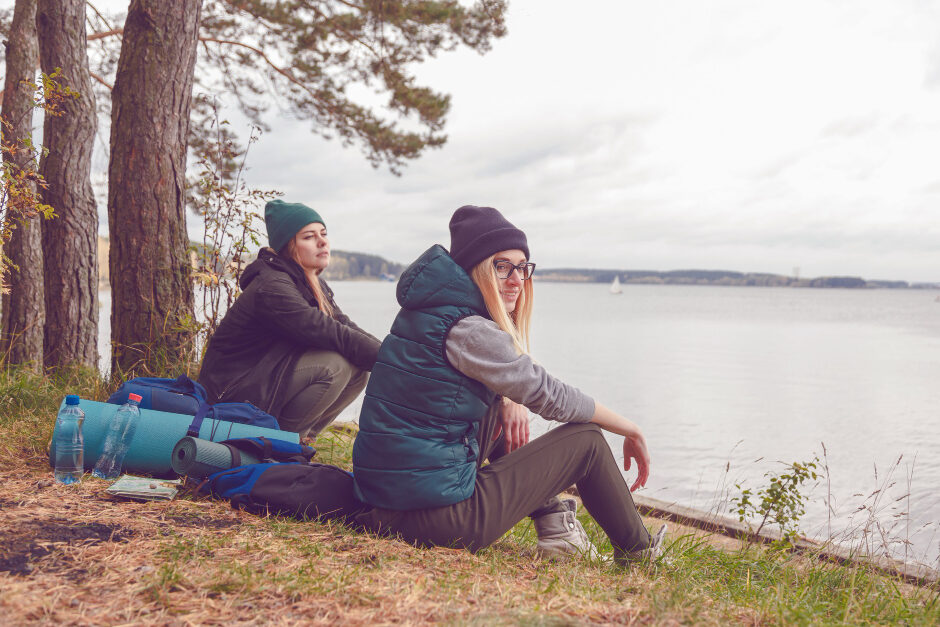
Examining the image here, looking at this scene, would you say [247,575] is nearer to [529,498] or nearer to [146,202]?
[529,498]

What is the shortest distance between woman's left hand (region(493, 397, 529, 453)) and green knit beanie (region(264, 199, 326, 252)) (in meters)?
1.85

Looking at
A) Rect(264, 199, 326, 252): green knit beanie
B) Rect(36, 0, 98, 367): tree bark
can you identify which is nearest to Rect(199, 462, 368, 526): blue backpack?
Rect(264, 199, 326, 252): green knit beanie

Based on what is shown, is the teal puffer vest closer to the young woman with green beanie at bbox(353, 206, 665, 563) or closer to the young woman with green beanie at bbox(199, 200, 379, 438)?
the young woman with green beanie at bbox(353, 206, 665, 563)

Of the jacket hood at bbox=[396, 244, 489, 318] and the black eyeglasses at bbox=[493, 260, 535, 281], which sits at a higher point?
the black eyeglasses at bbox=[493, 260, 535, 281]

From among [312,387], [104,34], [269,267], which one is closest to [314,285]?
[269,267]

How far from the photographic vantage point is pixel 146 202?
515cm

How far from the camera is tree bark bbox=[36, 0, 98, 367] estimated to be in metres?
5.78

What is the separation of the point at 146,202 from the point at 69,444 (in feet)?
7.95

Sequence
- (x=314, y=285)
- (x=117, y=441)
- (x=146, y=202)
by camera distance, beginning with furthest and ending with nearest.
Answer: (x=146, y=202), (x=314, y=285), (x=117, y=441)

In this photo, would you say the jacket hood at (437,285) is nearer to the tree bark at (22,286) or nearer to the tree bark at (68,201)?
the tree bark at (68,201)

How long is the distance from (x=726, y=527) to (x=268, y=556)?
356cm

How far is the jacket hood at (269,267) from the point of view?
165 inches

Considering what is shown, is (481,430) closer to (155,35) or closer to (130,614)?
(130,614)

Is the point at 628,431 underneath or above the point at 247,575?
above
